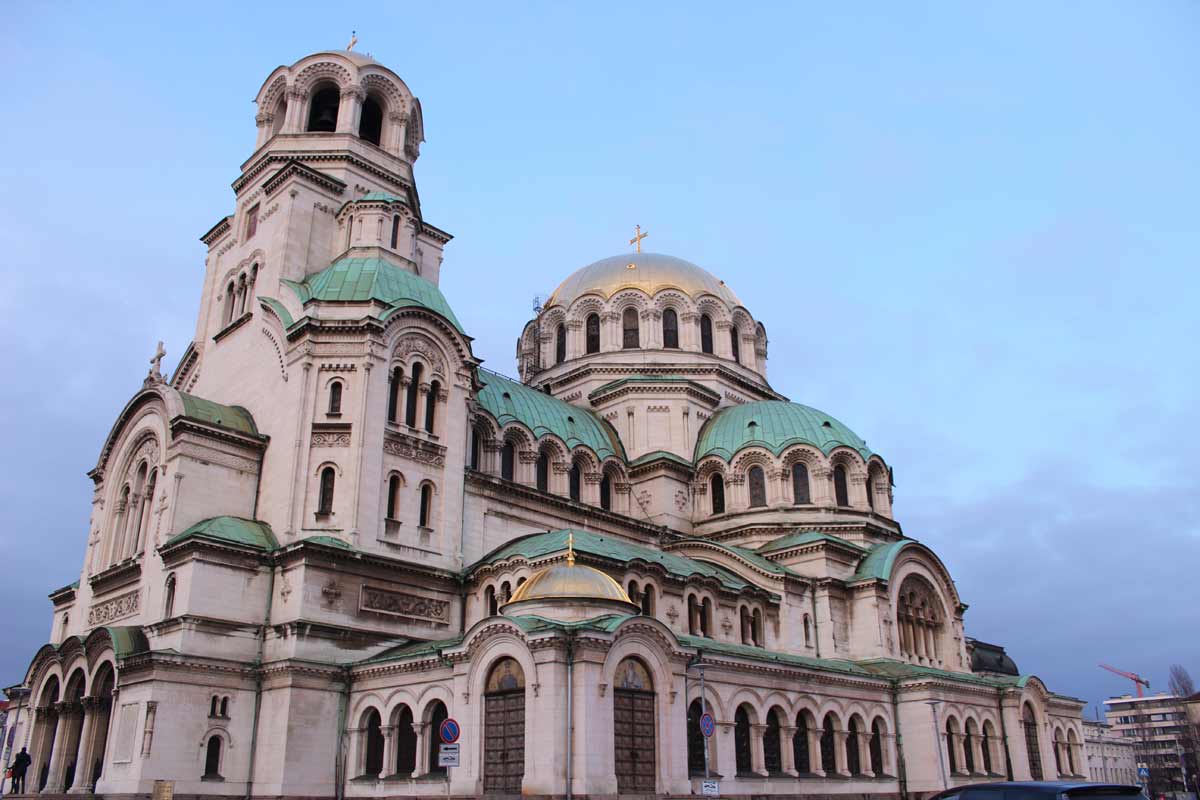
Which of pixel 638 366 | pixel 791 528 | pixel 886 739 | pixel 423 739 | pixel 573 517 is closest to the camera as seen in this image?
pixel 423 739

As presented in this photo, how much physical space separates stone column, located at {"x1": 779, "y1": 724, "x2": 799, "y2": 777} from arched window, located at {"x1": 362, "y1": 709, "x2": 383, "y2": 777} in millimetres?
11852

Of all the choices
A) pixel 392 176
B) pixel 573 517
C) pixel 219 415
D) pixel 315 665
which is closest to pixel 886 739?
pixel 573 517

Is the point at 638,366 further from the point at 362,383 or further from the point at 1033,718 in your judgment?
the point at 1033,718

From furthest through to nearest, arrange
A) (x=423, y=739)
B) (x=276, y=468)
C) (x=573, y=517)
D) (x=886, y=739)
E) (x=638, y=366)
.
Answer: (x=638, y=366) → (x=573, y=517) → (x=886, y=739) → (x=276, y=468) → (x=423, y=739)

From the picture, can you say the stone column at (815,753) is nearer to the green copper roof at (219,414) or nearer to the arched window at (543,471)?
the arched window at (543,471)

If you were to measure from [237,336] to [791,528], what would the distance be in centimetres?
2311

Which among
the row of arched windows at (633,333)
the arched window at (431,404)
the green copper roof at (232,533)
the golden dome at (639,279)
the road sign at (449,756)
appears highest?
the golden dome at (639,279)

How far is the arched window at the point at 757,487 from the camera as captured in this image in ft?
142

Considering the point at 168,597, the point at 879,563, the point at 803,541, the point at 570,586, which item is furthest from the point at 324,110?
the point at 879,563

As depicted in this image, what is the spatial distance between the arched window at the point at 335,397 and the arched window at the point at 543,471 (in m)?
9.73

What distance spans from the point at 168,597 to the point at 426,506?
8.03 meters

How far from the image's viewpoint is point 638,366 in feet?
156

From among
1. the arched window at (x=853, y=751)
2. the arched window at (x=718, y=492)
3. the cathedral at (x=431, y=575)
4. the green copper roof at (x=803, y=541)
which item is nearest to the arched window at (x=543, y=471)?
the cathedral at (x=431, y=575)

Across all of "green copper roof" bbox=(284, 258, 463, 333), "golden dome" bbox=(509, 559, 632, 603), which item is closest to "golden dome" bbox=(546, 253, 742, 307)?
"green copper roof" bbox=(284, 258, 463, 333)
